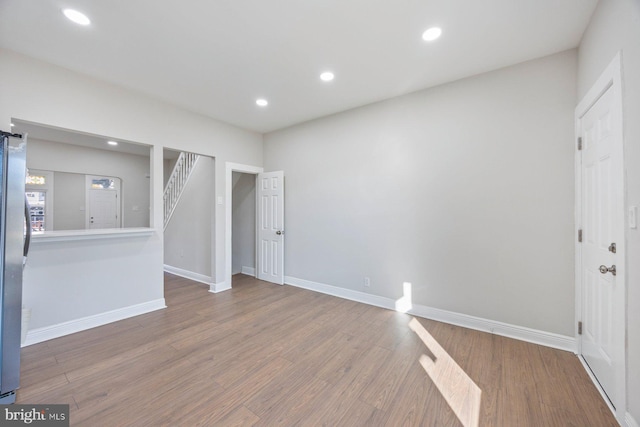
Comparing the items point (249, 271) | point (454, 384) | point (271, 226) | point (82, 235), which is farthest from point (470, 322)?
point (82, 235)

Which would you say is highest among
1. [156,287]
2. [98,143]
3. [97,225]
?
[98,143]

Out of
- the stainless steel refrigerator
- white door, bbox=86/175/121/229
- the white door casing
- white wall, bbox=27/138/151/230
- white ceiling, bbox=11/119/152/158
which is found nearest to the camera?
the white door casing

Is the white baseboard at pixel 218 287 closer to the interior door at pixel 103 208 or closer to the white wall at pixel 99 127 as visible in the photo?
the white wall at pixel 99 127

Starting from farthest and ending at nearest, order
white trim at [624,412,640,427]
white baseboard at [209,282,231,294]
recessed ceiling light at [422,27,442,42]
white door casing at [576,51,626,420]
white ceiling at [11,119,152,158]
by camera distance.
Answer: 1. white ceiling at [11,119,152,158]
2. white baseboard at [209,282,231,294]
3. recessed ceiling light at [422,27,442,42]
4. white door casing at [576,51,626,420]
5. white trim at [624,412,640,427]

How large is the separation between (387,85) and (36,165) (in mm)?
7253

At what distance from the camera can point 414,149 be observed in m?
3.29

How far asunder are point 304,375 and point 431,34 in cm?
315

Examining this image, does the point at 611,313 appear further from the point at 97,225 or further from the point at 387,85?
the point at 97,225

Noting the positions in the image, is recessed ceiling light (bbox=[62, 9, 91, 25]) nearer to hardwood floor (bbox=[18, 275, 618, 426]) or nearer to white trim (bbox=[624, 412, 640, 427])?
hardwood floor (bbox=[18, 275, 618, 426])

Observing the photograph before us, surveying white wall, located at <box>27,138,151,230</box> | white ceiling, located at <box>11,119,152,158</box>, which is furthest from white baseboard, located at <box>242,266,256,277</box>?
white wall, located at <box>27,138,151,230</box>

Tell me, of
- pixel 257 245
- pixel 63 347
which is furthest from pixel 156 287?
pixel 257 245

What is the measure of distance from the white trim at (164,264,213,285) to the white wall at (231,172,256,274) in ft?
2.64

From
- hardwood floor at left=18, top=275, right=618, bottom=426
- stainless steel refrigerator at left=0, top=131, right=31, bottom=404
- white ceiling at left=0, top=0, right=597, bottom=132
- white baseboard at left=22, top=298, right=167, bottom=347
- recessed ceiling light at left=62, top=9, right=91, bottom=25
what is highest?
white ceiling at left=0, top=0, right=597, bottom=132

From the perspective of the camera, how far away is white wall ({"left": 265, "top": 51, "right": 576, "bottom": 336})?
2477 millimetres
